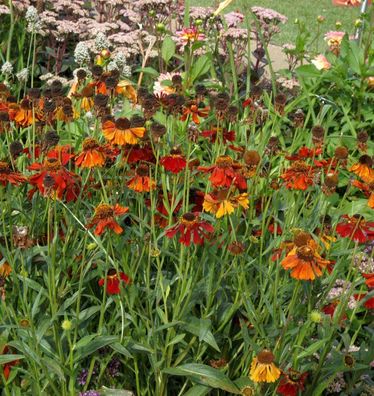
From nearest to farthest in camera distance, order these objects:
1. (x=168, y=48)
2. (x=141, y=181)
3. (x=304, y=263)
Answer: (x=304, y=263) < (x=141, y=181) < (x=168, y=48)

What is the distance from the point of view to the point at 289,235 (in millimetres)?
1821

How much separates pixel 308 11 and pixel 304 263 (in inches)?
290

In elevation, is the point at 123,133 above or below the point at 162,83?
above

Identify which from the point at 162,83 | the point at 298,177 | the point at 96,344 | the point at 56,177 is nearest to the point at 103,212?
the point at 56,177

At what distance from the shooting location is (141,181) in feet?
5.75

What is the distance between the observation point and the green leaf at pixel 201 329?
5.32 feet

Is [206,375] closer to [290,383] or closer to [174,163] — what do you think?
[290,383]

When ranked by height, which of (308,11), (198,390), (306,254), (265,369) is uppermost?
(306,254)

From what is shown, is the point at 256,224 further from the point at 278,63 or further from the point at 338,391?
the point at 278,63

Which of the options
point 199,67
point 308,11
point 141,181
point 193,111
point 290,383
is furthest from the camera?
point 308,11

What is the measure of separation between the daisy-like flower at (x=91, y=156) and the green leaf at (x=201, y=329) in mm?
405

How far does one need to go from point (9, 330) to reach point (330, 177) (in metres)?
0.77

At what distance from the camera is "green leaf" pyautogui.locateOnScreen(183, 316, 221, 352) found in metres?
1.62

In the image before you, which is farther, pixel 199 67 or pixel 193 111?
pixel 199 67
